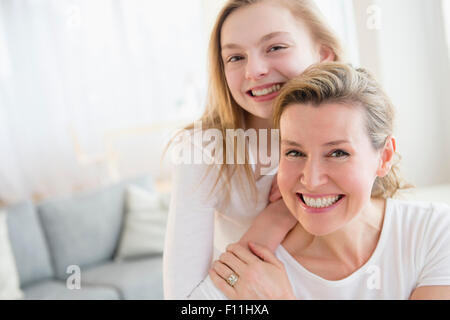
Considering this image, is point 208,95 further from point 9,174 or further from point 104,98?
point 9,174

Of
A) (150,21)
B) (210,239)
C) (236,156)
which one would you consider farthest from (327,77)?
(150,21)

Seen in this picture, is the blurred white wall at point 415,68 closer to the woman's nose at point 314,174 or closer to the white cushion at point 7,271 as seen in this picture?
the woman's nose at point 314,174

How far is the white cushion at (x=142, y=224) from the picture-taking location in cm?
246

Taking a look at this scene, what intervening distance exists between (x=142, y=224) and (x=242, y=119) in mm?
1539

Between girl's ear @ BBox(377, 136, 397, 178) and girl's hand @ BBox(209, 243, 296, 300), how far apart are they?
258mm

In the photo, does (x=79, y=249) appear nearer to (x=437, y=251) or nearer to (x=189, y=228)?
(x=189, y=228)

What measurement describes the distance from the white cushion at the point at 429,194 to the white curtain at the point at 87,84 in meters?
3.73

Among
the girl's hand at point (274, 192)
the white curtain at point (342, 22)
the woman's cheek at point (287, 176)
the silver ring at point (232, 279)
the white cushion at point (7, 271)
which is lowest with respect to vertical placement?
the white cushion at point (7, 271)

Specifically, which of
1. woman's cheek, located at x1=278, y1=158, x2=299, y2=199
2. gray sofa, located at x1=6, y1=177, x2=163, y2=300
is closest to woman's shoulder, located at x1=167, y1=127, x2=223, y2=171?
woman's cheek, located at x1=278, y1=158, x2=299, y2=199

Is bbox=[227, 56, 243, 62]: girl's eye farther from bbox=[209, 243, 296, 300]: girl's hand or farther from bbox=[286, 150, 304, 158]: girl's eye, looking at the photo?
bbox=[209, 243, 296, 300]: girl's hand

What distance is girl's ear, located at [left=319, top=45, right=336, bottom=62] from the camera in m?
1.05

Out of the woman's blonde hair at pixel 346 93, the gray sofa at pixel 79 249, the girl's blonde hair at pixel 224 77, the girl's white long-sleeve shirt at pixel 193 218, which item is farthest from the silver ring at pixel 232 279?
the gray sofa at pixel 79 249

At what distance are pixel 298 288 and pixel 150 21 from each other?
4208 mm

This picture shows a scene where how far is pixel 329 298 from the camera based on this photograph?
0.88 metres
